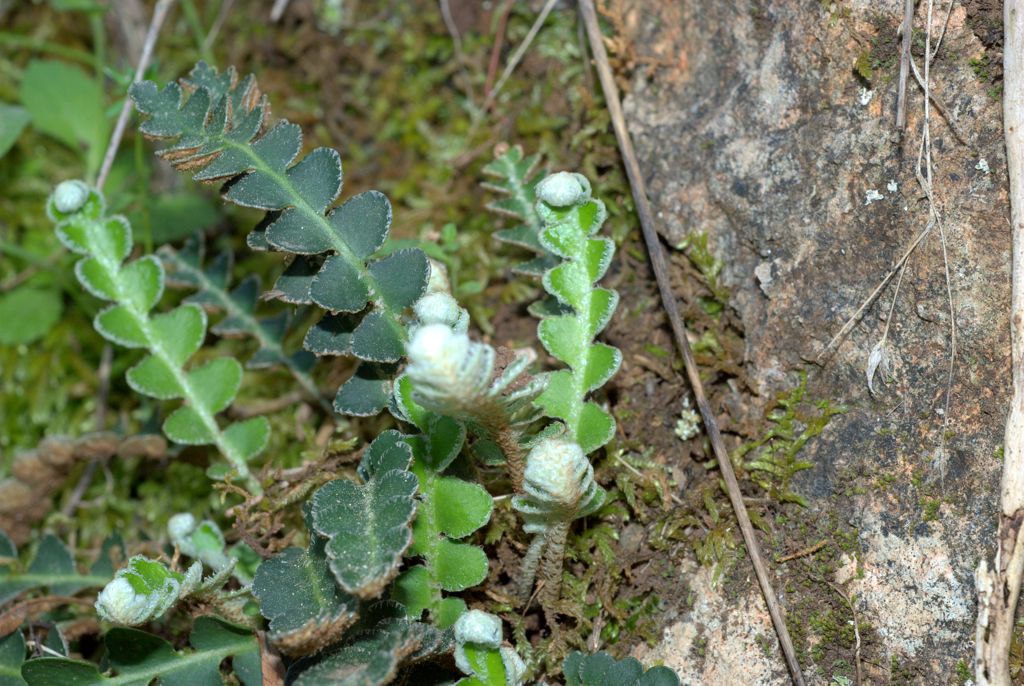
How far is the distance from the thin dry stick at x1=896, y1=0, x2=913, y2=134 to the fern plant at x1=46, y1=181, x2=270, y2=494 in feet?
6.37

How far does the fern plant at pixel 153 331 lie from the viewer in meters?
2.51

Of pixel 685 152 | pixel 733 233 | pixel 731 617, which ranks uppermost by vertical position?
pixel 685 152

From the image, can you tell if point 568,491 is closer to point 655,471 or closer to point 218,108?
point 655,471

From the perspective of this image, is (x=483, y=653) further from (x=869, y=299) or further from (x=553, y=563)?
(x=869, y=299)

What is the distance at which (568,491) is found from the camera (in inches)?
67.9

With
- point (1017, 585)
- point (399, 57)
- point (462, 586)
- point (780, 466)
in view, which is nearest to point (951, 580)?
point (1017, 585)

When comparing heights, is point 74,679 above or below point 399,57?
below

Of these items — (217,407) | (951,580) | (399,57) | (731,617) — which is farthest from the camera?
(399,57)

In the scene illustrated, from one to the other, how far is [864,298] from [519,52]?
1493 millimetres

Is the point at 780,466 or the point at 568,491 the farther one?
the point at 780,466

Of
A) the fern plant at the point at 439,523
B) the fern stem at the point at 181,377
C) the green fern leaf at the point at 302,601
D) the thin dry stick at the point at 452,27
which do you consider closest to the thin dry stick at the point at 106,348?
the fern stem at the point at 181,377

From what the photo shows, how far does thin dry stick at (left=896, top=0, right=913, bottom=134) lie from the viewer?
2.09 metres

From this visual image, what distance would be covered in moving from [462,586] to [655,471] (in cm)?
64

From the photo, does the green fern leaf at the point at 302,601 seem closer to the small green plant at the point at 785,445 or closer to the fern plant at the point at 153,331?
the fern plant at the point at 153,331
